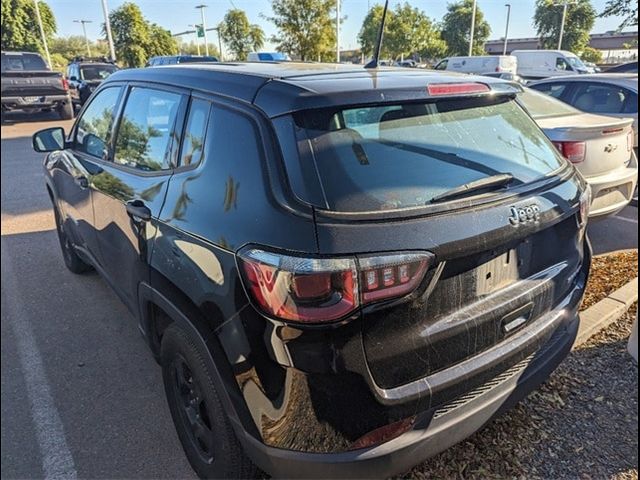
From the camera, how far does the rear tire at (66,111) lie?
48.8 ft

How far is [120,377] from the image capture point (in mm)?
2877

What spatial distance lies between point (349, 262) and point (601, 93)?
6.76m

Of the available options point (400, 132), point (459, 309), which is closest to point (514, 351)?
point (459, 309)

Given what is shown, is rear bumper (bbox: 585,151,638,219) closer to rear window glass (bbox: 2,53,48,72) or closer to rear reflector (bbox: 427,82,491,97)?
rear reflector (bbox: 427,82,491,97)

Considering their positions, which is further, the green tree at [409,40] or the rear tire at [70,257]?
the green tree at [409,40]

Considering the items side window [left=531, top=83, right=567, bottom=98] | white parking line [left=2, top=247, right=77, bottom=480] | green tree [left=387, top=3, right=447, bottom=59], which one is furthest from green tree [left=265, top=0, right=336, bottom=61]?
white parking line [left=2, top=247, right=77, bottom=480]

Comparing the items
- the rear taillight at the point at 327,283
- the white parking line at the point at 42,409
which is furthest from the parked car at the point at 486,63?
the rear taillight at the point at 327,283

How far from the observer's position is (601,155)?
4.36m

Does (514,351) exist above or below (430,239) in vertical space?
below

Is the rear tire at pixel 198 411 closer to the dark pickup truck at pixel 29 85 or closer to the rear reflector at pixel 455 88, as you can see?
the rear reflector at pixel 455 88

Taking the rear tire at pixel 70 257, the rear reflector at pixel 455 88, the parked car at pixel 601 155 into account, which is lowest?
the rear tire at pixel 70 257

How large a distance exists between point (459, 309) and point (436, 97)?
2.77ft

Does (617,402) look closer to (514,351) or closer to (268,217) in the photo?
(514,351)

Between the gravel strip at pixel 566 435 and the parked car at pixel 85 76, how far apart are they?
17590mm
